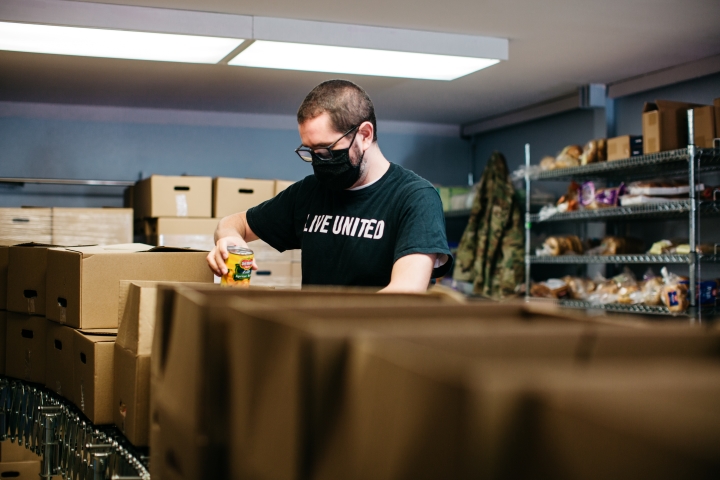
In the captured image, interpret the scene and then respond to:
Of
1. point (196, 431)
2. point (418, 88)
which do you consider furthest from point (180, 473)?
point (418, 88)

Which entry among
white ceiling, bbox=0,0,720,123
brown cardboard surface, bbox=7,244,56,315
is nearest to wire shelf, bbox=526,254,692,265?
white ceiling, bbox=0,0,720,123

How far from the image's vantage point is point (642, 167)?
14.8 ft

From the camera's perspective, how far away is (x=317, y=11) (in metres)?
3.53

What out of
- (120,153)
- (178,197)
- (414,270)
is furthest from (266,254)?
(414,270)

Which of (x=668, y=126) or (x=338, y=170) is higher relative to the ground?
(x=668, y=126)

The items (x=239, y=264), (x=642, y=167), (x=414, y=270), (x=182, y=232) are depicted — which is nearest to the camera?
(x=239, y=264)

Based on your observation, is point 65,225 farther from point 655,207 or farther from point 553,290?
point 655,207

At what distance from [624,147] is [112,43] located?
9.38 feet

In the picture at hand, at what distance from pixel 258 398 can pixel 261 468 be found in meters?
0.06

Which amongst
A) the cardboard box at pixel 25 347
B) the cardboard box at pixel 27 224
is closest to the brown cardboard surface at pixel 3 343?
the cardboard box at pixel 25 347

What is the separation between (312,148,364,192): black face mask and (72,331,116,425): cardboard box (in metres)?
0.69

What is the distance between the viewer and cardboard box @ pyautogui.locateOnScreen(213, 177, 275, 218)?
5.25 metres

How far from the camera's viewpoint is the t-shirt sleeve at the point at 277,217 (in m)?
2.21

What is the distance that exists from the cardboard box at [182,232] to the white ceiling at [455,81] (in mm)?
928
